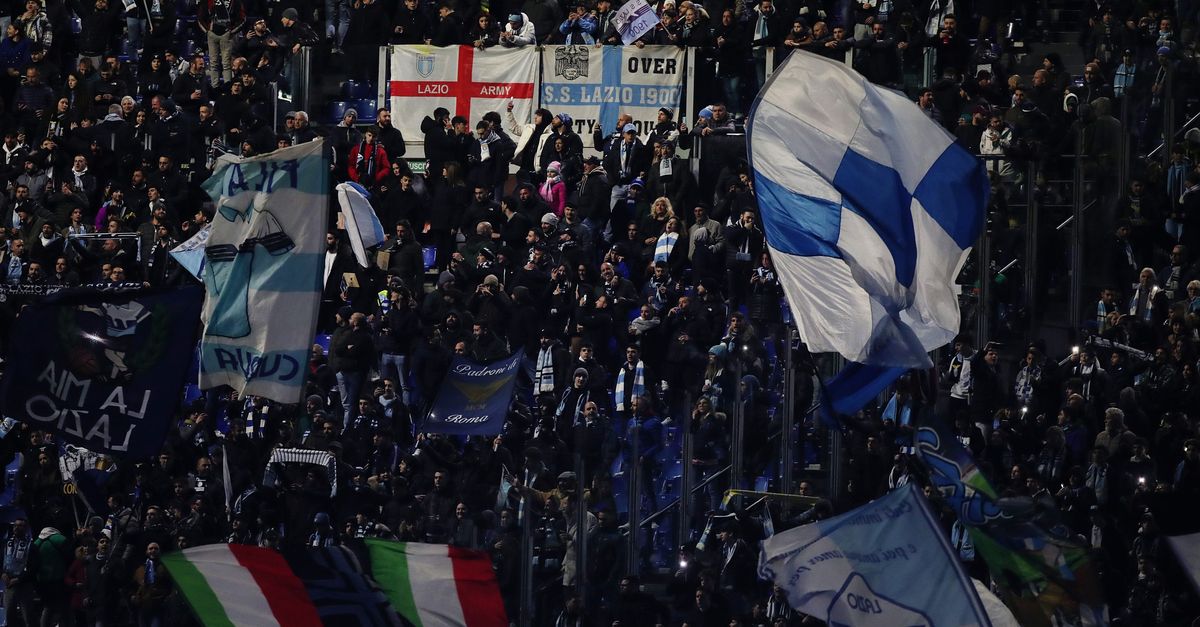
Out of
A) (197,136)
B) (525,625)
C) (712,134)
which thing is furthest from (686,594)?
(197,136)

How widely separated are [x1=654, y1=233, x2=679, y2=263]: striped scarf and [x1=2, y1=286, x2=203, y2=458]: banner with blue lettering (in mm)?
7814

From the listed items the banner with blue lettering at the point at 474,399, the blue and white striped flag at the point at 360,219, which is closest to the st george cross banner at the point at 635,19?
the blue and white striped flag at the point at 360,219

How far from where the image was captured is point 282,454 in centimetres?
2541

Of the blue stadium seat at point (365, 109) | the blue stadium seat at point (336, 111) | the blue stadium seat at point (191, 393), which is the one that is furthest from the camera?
the blue stadium seat at point (365, 109)

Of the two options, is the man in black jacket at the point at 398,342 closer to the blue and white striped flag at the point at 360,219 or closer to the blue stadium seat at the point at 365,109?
the blue and white striped flag at the point at 360,219

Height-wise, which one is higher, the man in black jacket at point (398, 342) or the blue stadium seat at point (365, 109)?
the blue stadium seat at point (365, 109)

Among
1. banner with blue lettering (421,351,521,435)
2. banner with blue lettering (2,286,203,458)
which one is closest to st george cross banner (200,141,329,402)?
banner with blue lettering (2,286,203,458)

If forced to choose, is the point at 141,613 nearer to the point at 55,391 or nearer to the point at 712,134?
the point at 55,391

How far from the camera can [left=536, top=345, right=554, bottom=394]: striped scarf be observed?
25.9 meters

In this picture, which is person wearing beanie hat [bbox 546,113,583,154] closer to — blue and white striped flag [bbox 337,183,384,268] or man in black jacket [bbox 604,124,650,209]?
man in black jacket [bbox 604,124,650,209]

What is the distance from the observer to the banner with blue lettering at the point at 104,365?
20.2 meters

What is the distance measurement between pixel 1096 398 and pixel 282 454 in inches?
312

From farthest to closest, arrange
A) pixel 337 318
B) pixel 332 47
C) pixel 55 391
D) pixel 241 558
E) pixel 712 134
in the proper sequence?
pixel 332 47
pixel 712 134
pixel 337 318
pixel 55 391
pixel 241 558

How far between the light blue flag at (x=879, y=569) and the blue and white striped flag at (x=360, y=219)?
9.94m
